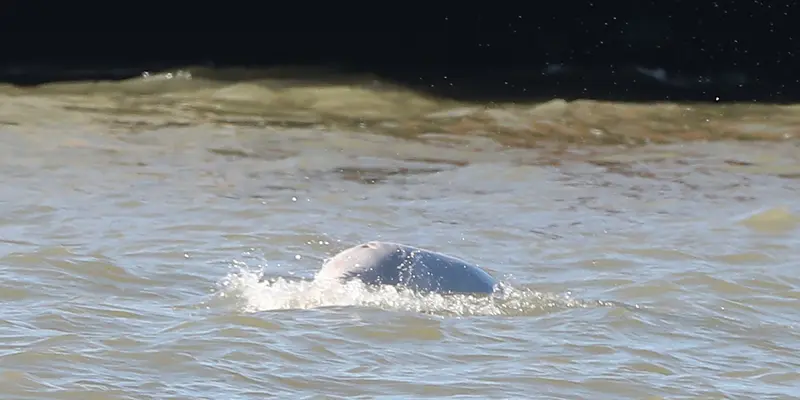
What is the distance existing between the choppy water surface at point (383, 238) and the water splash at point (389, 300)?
0.02m

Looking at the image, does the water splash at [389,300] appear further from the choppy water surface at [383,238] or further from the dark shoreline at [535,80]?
the dark shoreline at [535,80]

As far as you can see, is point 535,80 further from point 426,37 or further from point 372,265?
point 372,265

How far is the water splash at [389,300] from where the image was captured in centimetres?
623

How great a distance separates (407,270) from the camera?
6395 mm

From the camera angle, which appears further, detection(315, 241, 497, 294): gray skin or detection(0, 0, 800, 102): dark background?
detection(0, 0, 800, 102): dark background

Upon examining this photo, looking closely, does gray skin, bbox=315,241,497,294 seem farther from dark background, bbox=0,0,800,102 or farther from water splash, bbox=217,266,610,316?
dark background, bbox=0,0,800,102

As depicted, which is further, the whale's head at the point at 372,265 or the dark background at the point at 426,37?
the dark background at the point at 426,37

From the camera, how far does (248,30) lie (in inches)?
674

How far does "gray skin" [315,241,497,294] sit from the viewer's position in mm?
6383

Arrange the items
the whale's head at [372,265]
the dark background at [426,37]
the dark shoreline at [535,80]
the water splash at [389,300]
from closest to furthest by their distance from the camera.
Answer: the water splash at [389,300] < the whale's head at [372,265] < the dark shoreline at [535,80] < the dark background at [426,37]

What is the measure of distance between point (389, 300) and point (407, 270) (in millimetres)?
195

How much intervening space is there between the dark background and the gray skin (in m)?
8.86

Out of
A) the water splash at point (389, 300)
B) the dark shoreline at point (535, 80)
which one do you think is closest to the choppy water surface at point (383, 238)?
the water splash at point (389, 300)

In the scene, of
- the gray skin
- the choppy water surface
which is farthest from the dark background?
the gray skin
